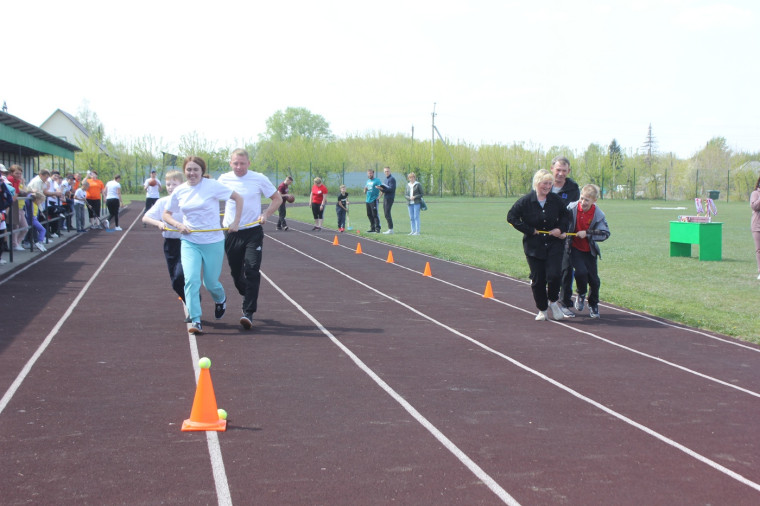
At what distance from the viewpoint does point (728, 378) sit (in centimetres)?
730

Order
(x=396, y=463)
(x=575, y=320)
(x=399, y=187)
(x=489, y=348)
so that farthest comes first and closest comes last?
1. (x=399, y=187)
2. (x=575, y=320)
3. (x=489, y=348)
4. (x=396, y=463)

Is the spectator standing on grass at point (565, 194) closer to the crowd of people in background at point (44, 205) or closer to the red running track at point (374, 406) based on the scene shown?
the red running track at point (374, 406)

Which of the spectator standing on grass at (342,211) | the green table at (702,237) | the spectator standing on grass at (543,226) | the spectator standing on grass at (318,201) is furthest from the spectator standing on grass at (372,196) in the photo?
the spectator standing on grass at (543,226)

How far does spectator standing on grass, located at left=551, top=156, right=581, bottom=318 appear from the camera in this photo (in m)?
10.3

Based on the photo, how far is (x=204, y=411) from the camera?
5484 millimetres

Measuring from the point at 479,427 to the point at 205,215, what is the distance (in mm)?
4360

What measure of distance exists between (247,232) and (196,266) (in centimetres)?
84

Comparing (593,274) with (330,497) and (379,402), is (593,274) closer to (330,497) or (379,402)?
(379,402)

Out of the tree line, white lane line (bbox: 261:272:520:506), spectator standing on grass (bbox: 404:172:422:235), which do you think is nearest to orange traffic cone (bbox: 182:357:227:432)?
white lane line (bbox: 261:272:520:506)

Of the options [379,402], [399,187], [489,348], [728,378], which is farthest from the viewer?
[399,187]

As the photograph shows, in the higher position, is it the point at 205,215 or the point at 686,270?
the point at 205,215

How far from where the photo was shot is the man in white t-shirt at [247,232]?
918cm

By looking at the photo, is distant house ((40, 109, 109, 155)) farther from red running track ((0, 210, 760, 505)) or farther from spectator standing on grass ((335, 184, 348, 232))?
red running track ((0, 210, 760, 505))

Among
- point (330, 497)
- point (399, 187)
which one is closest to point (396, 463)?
point (330, 497)
